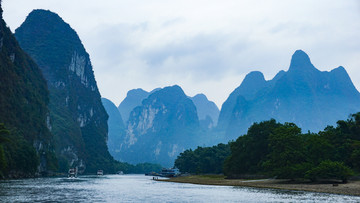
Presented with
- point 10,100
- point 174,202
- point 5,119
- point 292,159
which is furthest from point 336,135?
point 10,100

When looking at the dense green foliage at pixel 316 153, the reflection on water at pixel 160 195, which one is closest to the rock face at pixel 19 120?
the reflection on water at pixel 160 195

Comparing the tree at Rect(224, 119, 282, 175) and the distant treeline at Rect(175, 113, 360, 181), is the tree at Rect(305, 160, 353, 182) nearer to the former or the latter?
the distant treeline at Rect(175, 113, 360, 181)

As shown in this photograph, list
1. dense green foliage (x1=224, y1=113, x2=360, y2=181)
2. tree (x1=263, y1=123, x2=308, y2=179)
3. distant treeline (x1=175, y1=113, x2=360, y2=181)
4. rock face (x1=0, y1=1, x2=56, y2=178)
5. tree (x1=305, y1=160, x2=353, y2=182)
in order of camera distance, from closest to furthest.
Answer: tree (x1=305, y1=160, x2=353, y2=182)
dense green foliage (x1=224, y1=113, x2=360, y2=181)
distant treeline (x1=175, y1=113, x2=360, y2=181)
tree (x1=263, y1=123, x2=308, y2=179)
rock face (x1=0, y1=1, x2=56, y2=178)

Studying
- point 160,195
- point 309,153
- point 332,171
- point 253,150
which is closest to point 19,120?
point 253,150

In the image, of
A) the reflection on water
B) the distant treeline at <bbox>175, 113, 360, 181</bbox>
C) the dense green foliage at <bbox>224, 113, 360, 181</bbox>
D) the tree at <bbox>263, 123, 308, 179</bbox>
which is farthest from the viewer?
the tree at <bbox>263, 123, 308, 179</bbox>

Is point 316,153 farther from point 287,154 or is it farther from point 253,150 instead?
point 253,150

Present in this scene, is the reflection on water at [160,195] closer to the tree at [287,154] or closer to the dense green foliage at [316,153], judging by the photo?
the dense green foliage at [316,153]

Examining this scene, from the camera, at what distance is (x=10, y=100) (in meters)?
152

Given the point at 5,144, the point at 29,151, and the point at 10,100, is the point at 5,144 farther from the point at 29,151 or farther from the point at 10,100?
the point at 10,100

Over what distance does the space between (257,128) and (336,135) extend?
2644 centimetres

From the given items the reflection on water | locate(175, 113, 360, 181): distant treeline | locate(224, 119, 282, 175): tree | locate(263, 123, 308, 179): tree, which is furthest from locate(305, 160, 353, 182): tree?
locate(224, 119, 282, 175): tree

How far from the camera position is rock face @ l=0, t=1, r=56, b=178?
118 m

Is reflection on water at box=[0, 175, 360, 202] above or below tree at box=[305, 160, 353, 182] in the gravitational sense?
below

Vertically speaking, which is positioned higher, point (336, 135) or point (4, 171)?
point (336, 135)
